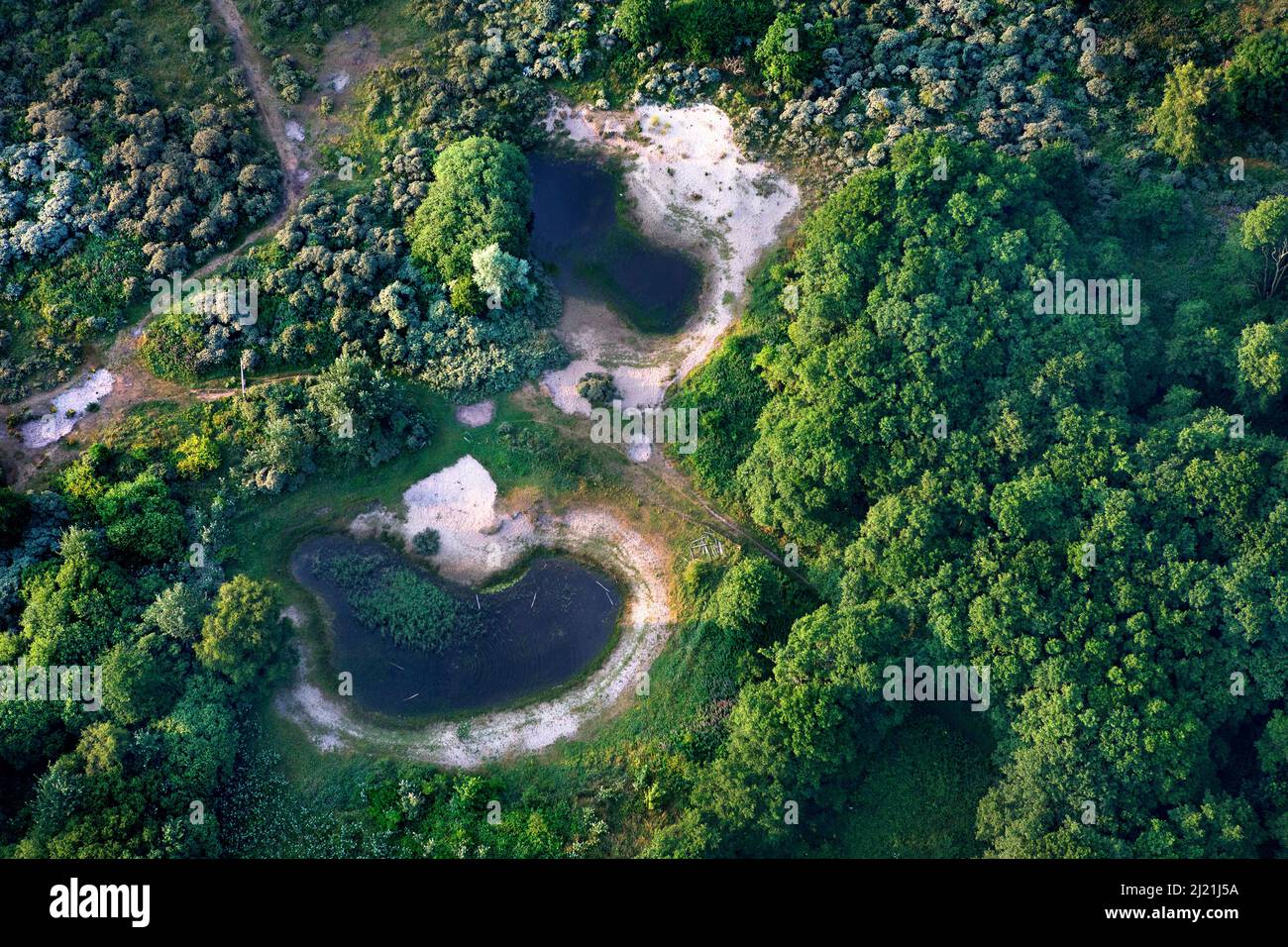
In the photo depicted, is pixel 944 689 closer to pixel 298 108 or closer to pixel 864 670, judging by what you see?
pixel 864 670

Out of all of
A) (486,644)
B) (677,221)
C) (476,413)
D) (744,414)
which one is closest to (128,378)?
(476,413)

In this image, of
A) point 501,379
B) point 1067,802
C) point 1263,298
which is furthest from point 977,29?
point 1067,802

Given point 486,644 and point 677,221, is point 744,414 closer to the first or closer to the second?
point 677,221

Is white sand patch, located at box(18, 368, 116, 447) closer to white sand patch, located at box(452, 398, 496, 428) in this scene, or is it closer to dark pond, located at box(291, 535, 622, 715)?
dark pond, located at box(291, 535, 622, 715)

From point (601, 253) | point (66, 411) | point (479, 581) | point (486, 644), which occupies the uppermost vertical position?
point (601, 253)

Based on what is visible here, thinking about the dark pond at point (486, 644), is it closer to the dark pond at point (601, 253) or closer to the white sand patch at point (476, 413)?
the white sand patch at point (476, 413)
